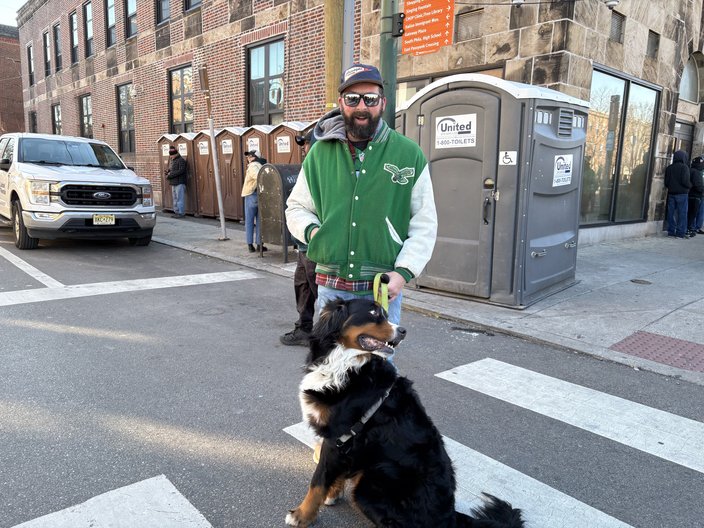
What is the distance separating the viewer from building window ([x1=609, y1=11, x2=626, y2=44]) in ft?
30.8

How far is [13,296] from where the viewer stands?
622 centimetres

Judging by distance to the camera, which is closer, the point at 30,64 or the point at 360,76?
the point at 360,76

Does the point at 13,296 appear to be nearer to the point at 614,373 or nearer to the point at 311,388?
the point at 311,388

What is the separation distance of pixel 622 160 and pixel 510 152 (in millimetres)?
6478

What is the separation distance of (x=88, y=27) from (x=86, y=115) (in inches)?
144

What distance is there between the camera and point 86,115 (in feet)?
76.2

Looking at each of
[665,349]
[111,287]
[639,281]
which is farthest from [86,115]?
[665,349]

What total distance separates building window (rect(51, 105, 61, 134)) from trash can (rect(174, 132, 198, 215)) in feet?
49.2

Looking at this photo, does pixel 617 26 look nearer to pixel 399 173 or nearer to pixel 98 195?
pixel 399 173

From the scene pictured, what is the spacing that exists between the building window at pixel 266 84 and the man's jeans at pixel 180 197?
2.70 metres

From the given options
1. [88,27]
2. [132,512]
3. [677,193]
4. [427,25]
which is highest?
[88,27]

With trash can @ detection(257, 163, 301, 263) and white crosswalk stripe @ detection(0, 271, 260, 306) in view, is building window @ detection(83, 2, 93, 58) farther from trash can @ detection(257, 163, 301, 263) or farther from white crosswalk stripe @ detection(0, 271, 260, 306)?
white crosswalk stripe @ detection(0, 271, 260, 306)

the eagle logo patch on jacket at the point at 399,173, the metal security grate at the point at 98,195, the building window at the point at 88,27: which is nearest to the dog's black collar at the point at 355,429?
the eagle logo patch on jacket at the point at 399,173

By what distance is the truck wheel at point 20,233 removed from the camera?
355 inches
